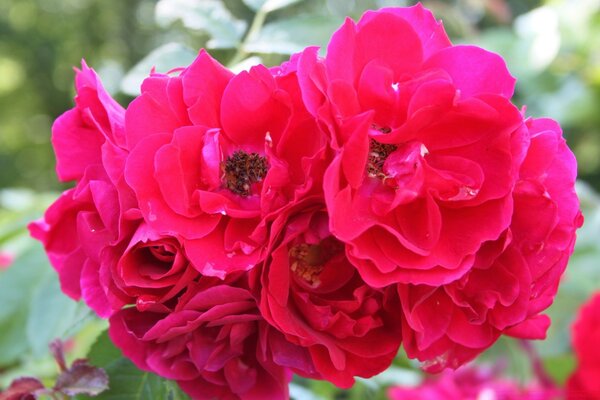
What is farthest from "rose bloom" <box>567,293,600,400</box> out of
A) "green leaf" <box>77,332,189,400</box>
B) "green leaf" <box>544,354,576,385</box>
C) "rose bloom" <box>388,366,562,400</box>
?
"green leaf" <box>77,332,189,400</box>

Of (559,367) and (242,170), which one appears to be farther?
(559,367)

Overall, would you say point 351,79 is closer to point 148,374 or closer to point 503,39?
point 148,374

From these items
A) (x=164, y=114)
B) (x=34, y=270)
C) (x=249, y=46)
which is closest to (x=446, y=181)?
(x=164, y=114)

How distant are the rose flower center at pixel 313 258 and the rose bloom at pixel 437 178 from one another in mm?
40

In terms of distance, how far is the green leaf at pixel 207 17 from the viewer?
0.66m

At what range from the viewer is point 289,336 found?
416 millimetres

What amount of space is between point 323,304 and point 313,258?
0.10 ft

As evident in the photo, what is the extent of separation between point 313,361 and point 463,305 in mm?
95

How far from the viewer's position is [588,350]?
86 cm

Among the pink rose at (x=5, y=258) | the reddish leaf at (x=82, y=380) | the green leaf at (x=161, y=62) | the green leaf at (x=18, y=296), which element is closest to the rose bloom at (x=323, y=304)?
the reddish leaf at (x=82, y=380)

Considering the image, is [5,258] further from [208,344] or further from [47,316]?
[208,344]

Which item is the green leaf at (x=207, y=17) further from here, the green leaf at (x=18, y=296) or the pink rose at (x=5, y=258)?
the pink rose at (x=5, y=258)

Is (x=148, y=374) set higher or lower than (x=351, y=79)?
lower

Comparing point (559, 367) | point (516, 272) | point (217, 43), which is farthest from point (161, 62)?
point (559, 367)
